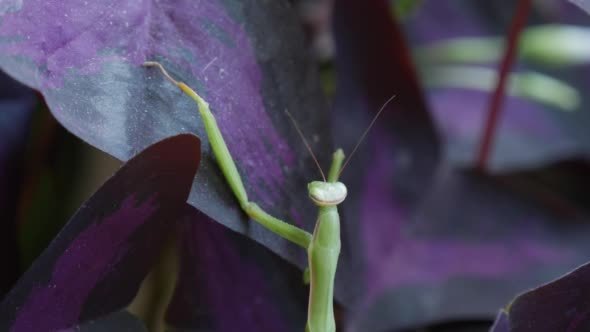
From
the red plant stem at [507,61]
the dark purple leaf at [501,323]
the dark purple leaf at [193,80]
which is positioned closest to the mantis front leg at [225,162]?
the dark purple leaf at [193,80]

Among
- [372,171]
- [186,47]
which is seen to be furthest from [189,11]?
[372,171]

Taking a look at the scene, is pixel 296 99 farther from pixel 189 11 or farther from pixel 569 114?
pixel 569 114

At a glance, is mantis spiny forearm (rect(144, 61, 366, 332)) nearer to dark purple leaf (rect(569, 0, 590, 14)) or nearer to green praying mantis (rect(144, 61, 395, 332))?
green praying mantis (rect(144, 61, 395, 332))

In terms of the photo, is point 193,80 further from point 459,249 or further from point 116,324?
point 459,249

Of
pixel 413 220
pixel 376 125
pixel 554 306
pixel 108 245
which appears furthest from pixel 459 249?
pixel 108 245

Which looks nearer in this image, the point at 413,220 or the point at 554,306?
the point at 554,306

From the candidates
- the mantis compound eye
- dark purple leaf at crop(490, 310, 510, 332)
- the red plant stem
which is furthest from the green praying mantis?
the red plant stem

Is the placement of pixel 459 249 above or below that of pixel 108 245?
below

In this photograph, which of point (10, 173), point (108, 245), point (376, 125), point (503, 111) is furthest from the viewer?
point (503, 111)
